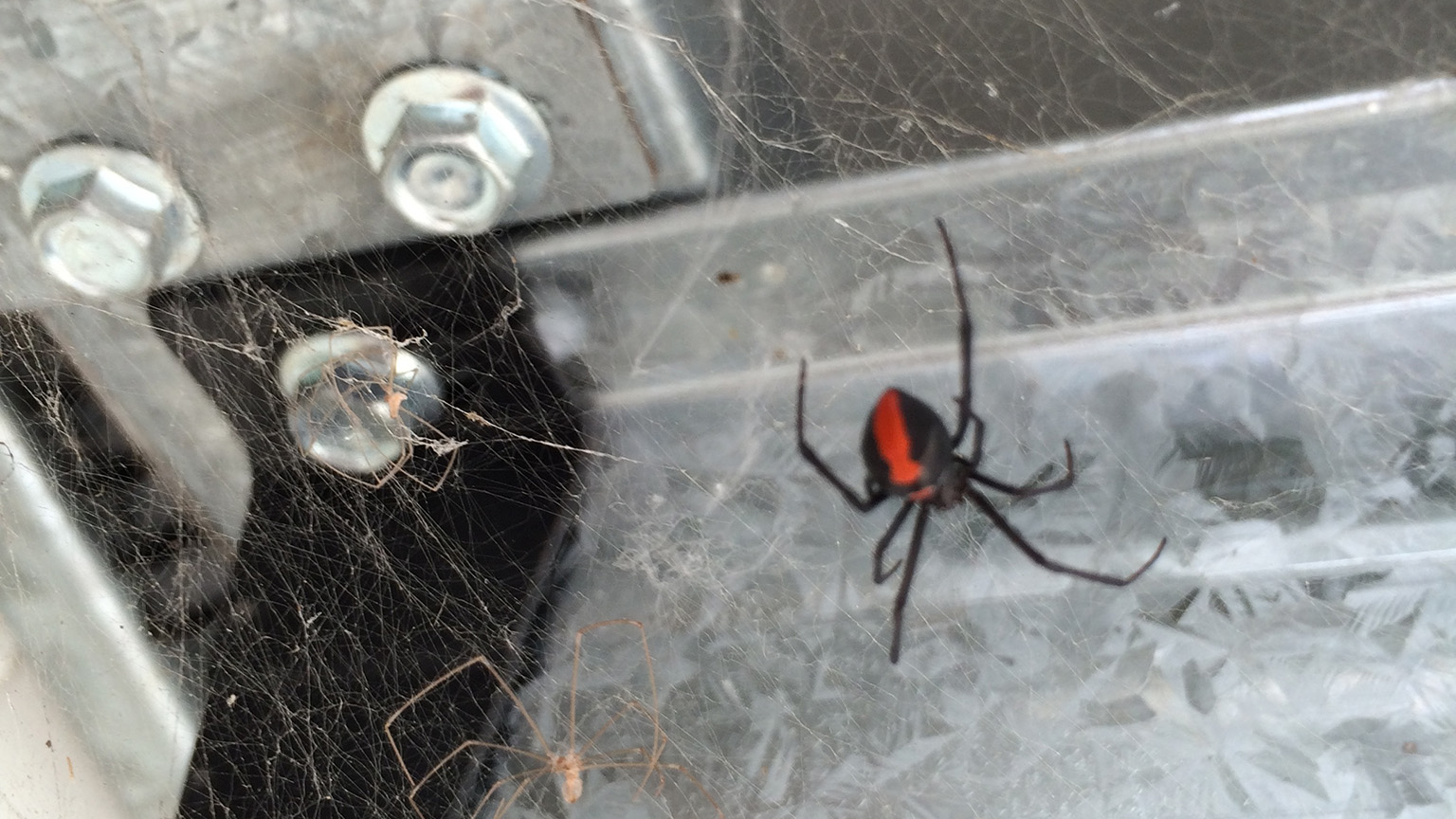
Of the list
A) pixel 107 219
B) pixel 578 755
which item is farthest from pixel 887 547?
pixel 107 219

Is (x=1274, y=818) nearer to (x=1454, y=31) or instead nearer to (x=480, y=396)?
(x=1454, y=31)

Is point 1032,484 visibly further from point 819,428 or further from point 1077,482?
point 819,428

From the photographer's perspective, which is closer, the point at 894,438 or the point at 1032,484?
the point at 894,438

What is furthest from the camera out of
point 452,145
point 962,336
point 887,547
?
point 887,547

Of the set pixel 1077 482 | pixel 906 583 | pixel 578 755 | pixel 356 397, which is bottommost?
pixel 578 755

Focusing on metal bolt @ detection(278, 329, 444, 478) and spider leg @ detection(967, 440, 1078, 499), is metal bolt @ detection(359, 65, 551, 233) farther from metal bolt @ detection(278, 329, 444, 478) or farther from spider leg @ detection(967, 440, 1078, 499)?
spider leg @ detection(967, 440, 1078, 499)

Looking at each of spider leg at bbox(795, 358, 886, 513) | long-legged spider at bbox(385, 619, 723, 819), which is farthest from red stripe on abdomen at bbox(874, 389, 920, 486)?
long-legged spider at bbox(385, 619, 723, 819)

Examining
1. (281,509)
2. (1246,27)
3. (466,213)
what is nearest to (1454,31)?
(1246,27)

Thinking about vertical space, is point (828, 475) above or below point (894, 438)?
below
